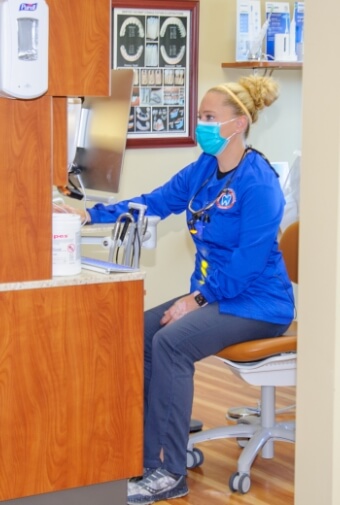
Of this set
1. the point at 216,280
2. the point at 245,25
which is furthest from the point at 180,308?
the point at 245,25

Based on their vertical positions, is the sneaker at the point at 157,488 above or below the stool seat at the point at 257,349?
below

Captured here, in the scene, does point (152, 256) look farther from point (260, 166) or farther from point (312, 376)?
point (312, 376)

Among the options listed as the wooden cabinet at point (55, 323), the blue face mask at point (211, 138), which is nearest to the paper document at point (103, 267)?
the wooden cabinet at point (55, 323)

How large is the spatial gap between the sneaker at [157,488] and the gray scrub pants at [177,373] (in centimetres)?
3

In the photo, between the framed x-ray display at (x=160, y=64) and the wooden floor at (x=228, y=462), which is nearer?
the wooden floor at (x=228, y=462)

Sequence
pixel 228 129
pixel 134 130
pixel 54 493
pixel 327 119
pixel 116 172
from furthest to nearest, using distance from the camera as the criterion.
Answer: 1. pixel 134 130
2. pixel 228 129
3. pixel 116 172
4. pixel 54 493
5. pixel 327 119

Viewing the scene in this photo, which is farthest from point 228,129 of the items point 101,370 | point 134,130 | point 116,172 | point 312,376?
point 134,130

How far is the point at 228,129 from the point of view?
324 centimetres

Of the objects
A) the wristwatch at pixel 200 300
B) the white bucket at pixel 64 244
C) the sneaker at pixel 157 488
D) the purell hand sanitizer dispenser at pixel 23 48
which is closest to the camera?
the purell hand sanitizer dispenser at pixel 23 48

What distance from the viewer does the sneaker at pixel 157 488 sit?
3.03 meters

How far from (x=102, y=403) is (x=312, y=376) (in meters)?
0.71

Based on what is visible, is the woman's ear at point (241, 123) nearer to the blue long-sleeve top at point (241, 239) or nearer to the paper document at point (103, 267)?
the blue long-sleeve top at point (241, 239)

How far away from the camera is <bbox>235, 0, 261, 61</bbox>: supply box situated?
4.86 metres

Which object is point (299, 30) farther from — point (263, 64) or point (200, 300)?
point (200, 300)
